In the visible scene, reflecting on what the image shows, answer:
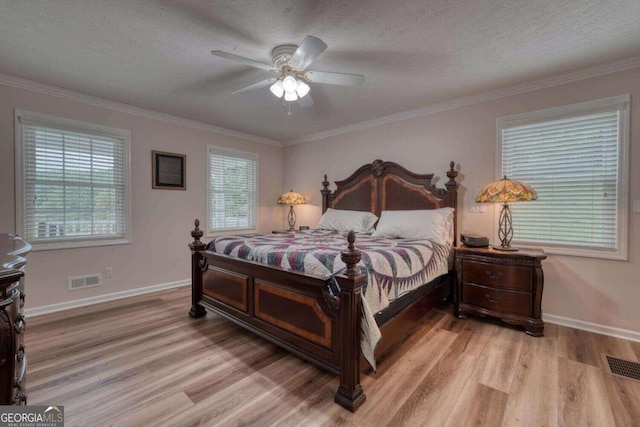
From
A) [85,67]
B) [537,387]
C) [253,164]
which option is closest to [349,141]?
[253,164]

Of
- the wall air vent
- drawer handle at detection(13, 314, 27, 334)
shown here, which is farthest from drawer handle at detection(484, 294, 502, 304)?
the wall air vent

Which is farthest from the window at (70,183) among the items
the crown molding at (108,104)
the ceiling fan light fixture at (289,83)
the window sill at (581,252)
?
the window sill at (581,252)

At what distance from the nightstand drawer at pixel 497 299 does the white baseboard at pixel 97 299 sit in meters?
3.82

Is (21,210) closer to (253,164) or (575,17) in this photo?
(253,164)

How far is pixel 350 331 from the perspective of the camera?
65.7 inches

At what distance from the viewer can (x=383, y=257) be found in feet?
6.88

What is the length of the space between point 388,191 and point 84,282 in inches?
158

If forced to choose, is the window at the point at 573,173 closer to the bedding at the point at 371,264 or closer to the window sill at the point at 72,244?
the bedding at the point at 371,264

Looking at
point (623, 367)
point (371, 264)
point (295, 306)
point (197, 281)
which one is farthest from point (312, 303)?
point (623, 367)

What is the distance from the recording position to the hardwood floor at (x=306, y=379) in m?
1.58

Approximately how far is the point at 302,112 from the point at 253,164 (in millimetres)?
1679

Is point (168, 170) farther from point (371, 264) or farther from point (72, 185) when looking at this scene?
point (371, 264)

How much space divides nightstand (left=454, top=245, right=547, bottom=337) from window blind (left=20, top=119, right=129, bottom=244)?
4.16 m

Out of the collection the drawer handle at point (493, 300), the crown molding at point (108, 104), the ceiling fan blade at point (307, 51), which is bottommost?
the drawer handle at point (493, 300)
